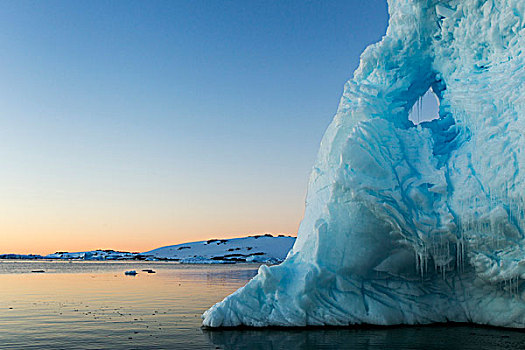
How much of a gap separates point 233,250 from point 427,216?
305ft

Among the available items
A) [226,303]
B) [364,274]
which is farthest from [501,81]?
[226,303]

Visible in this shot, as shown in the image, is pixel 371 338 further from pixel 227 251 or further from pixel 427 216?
pixel 227 251

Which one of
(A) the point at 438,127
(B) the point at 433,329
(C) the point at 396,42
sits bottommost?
(B) the point at 433,329

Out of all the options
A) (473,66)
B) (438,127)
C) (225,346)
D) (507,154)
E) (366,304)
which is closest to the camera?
(225,346)

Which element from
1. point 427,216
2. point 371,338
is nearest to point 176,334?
point 371,338

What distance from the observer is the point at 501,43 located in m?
13.0

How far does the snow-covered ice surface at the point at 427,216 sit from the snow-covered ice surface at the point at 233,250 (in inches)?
2919

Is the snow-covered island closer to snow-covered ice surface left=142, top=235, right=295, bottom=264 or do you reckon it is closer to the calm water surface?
snow-covered ice surface left=142, top=235, right=295, bottom=264

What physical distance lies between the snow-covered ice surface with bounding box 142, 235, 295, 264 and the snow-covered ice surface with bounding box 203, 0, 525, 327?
74.1 metres

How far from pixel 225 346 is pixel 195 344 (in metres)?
0.75

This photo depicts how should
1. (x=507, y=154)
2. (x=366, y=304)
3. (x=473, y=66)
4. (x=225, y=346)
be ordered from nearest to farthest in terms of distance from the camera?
(x=225, y=346) < (x=507, y=154) < (x=366, y=304) < (x=473, y=66)

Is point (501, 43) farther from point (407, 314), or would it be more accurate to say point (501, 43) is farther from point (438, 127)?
point (407, 314)

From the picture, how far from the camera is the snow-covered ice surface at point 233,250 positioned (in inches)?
3713

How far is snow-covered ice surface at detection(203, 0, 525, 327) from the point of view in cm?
1186
